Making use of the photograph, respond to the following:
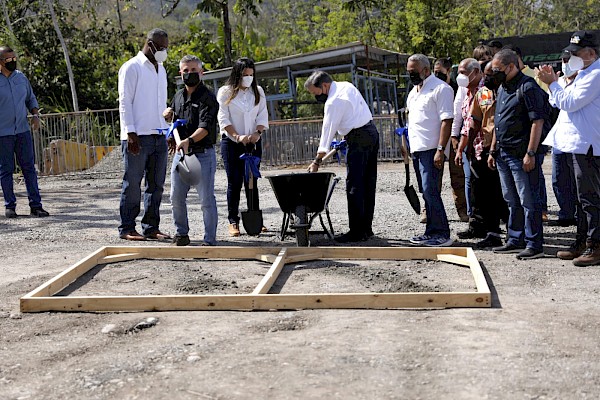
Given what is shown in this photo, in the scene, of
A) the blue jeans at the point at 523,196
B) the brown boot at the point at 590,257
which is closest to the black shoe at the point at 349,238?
the blue jeans at the point at 523,196

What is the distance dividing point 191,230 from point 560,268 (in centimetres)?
470

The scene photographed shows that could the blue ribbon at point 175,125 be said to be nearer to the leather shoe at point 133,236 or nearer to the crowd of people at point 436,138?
the crowd of people at point 436,138

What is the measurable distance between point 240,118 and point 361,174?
4.84ft

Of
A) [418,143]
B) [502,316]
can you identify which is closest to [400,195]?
[418,143]

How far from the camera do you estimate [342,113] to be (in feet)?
30.1

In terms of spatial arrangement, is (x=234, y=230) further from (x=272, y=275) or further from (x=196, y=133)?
(x=272, y=275)

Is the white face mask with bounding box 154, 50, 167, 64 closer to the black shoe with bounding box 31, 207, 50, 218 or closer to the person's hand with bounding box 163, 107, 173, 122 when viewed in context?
the person's hand with bounding box 163, 107, 173, 122

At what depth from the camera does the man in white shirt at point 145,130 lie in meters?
9.39

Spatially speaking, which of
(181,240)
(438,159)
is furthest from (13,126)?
(438,159)

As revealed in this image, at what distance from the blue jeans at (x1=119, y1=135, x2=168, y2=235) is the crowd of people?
0.01 metres

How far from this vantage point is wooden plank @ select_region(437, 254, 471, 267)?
7953mm

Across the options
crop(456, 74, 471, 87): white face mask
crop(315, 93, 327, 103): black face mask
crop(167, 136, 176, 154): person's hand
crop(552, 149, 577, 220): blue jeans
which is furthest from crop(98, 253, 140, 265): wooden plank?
crop(552, 149, 577, 220): blue jeans

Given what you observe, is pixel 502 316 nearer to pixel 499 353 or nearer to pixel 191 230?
pixel 499 353

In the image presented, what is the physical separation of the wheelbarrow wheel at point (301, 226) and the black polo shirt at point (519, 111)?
202cm
